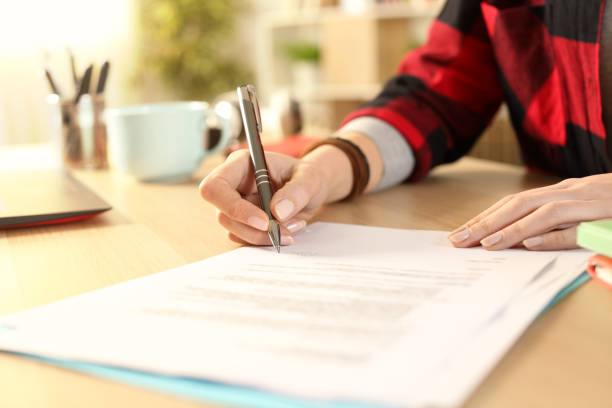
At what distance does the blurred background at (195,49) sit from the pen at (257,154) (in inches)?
103

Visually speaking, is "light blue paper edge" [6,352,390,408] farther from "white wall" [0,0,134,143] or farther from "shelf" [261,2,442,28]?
"white wall" [0,0,134,143]

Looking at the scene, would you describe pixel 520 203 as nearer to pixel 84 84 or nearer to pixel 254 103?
pixel 254 103

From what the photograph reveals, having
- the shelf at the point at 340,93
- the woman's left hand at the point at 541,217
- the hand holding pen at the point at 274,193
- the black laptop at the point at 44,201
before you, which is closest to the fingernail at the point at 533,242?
the woman's left hand at the point at 541,217

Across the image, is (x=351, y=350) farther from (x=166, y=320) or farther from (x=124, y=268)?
(x=124, y=268)

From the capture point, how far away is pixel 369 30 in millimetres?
3264

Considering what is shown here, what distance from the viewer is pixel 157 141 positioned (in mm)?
950

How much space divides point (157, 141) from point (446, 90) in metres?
0.43

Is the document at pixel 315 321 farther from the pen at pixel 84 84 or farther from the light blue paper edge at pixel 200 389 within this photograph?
the pen at pixel 84 84

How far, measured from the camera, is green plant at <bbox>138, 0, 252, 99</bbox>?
147 inches

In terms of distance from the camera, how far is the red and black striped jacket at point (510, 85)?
2.44ft

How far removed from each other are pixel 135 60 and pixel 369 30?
1.45 metres

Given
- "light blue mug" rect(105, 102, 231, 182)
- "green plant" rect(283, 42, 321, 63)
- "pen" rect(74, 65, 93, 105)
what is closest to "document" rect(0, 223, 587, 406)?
"light blue mug" rect(105, 102, 231, 182)

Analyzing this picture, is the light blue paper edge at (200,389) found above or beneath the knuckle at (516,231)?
beneath

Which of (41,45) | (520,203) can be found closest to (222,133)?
(520,203)
